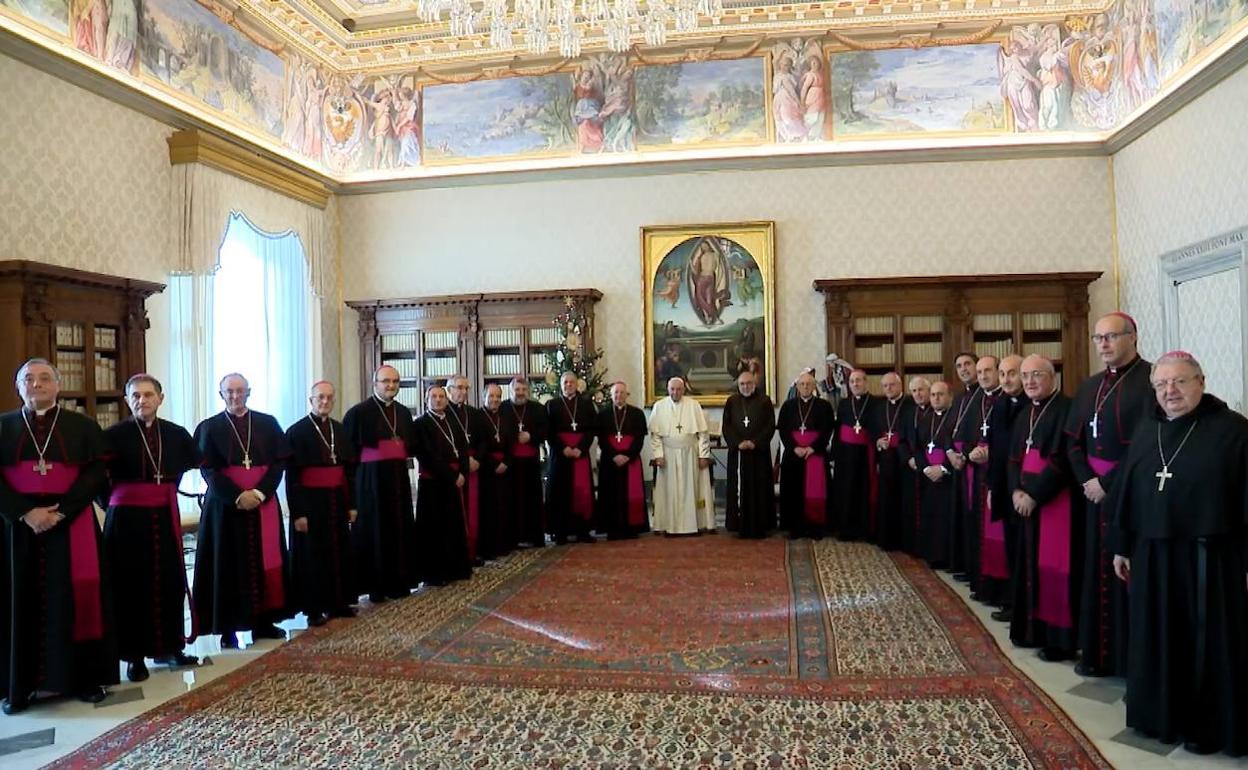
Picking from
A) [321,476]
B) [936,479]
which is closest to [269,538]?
[321,476]

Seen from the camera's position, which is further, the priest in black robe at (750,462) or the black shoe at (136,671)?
the priest in black robe at (750,462)

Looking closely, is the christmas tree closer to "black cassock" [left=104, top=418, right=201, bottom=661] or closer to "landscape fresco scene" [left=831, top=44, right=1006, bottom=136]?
"landscape fresco scene" [left=831, top=44, right=1006, bottom=136]

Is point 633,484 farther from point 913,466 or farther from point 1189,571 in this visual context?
point 1189,571

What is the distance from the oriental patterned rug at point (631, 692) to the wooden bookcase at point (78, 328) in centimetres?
345

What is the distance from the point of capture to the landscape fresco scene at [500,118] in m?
11.8

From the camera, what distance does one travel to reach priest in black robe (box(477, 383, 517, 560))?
324 inches

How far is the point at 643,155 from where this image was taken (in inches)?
459

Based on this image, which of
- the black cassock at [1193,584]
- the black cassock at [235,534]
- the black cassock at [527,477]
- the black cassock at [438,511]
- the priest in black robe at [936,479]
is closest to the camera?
the black cassock at [1193,584]

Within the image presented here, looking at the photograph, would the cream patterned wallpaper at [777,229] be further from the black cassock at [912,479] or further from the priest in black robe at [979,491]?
the priest in black robe at [979,491]

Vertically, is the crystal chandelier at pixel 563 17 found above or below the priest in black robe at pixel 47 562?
above

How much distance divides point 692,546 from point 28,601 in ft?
19.0

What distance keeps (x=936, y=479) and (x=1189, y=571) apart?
3580 millimetres

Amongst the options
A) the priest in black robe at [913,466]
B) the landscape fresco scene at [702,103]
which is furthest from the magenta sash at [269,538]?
the landscape fresco scene at [702,103]

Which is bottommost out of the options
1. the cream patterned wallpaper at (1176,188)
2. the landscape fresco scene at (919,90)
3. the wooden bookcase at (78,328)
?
the wooden bookcase at (78,328)
